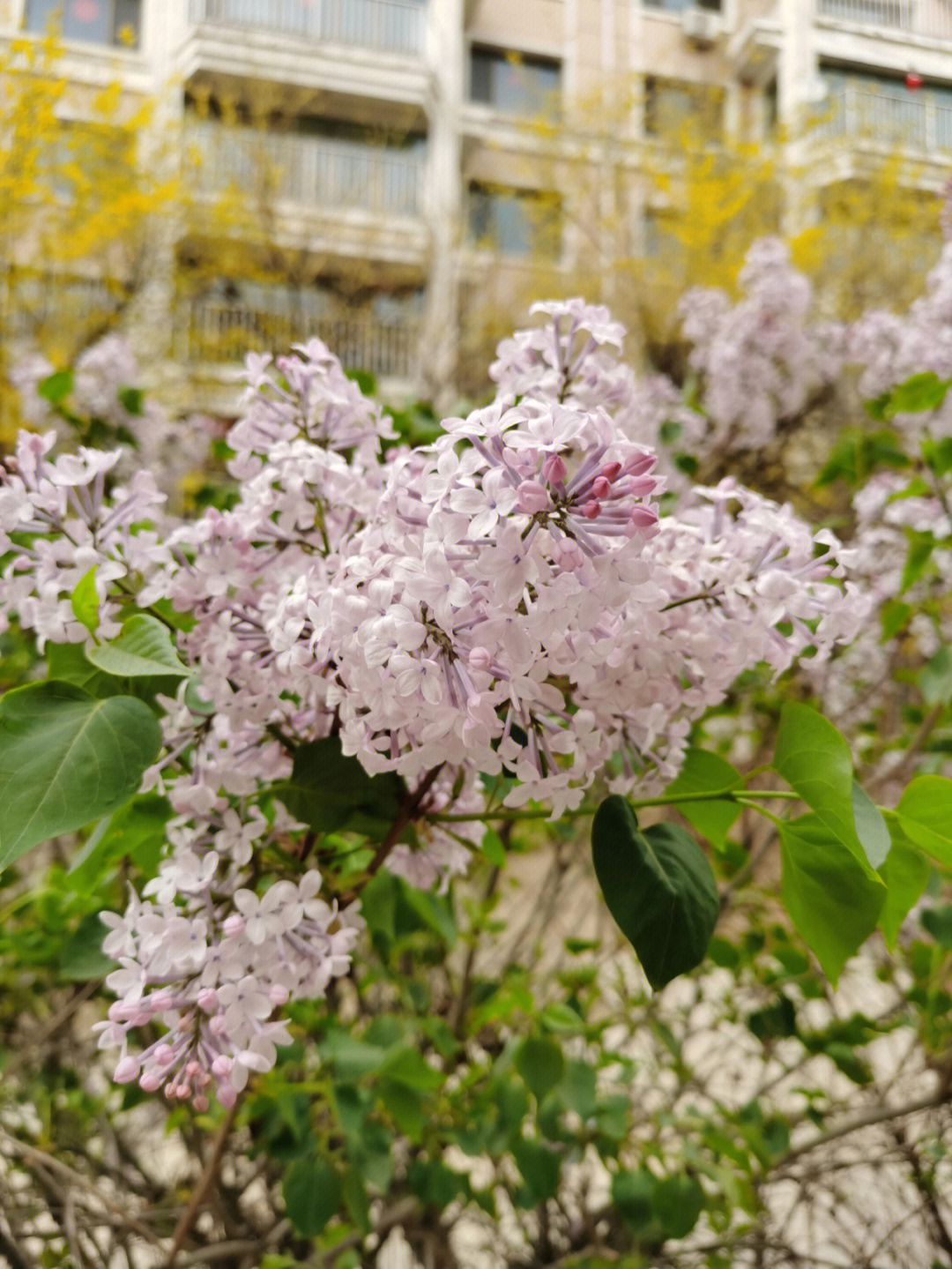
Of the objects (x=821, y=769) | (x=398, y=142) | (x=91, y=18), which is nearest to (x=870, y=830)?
(x=821, y=769)

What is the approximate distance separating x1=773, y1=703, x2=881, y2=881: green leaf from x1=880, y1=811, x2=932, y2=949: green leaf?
0.05 m

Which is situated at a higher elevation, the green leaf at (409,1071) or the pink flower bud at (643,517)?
the pink flower bud at (643,517)

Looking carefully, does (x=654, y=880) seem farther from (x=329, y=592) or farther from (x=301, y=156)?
(x=301, y=156)

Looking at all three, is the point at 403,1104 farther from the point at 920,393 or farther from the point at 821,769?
Result: the point at 920,393

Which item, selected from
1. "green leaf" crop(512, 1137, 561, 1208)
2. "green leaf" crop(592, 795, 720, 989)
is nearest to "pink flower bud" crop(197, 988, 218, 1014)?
"green leaf" crop(592, 795, 720, 989)

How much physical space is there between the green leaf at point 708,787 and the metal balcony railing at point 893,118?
90 centimetres

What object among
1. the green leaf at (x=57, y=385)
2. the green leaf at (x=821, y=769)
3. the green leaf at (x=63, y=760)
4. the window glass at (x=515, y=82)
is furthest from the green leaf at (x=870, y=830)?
the window glass at (x=515, y=82)

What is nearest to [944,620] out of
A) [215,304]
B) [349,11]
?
[215,304]

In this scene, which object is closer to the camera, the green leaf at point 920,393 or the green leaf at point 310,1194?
the green leaf at point 310,1194

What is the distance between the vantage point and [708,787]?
1.21 ft

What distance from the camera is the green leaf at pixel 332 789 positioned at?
0.32 meters

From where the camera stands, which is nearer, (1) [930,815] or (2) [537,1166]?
(1) [930,815]

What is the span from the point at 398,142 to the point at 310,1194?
5053 mm

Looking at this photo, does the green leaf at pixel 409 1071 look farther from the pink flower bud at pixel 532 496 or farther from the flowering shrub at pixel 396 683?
the pink flower bud at pixel 532 496
